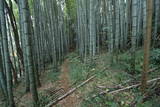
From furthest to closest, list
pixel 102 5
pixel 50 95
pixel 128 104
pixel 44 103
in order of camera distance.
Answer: pixel 102 5 → pixel 50 95 → pixel 44 103 → pixel 128 104

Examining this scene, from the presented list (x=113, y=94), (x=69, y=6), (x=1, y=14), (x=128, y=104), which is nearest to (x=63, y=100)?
(x=113, y=94)

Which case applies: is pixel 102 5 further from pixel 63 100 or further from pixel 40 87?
pixel 63 100

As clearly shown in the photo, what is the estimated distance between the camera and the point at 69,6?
37.3 ft

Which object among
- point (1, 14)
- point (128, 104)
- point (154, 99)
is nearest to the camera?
point (154, 99)

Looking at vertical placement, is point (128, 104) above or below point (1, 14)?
below

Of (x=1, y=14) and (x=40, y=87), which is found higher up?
(x=1, y=14)

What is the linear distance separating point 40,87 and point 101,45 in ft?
14.9

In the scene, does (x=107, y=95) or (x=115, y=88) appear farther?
(x=115, y=88)

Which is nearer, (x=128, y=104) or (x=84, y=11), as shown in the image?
(x=128, y=104)

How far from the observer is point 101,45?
27.4ft

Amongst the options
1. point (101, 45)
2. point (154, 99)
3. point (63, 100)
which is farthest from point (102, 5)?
point (154, 99)

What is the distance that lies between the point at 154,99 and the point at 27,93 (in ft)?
11.9

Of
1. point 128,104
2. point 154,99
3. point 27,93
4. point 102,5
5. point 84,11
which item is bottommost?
point 27,93

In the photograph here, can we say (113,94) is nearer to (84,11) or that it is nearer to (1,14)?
(1,14)
